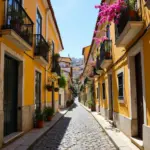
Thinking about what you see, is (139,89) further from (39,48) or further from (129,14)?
(39,48)

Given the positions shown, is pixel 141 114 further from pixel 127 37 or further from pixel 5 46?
pixel 5 46

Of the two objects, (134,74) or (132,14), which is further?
(134,74)

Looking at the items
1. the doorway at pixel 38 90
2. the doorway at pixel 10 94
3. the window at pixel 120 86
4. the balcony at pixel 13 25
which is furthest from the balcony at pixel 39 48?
the window at pixel 120 86

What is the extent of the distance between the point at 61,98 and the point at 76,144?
26872mm

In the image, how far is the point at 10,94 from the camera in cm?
850

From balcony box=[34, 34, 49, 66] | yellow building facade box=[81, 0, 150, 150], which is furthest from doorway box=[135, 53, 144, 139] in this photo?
balcony box=[34, 34, 49, 66]

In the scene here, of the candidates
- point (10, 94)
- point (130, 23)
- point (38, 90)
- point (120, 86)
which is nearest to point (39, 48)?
point (38, 90)

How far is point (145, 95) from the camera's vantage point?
20.6ft

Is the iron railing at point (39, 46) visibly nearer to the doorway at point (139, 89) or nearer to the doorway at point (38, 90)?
the doorway at point (38, 90)

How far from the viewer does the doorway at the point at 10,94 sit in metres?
8.02

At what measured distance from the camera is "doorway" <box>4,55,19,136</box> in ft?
26.3

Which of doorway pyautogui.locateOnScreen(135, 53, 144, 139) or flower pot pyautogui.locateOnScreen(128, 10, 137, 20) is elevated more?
flower pot pyautogui.locateOnScreen(128, 10, 137, 20)

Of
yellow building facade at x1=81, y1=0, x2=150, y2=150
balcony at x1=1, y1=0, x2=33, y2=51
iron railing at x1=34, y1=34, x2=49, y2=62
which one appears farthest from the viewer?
iron railing at x1=34, y1=34, x2=49, y2=62

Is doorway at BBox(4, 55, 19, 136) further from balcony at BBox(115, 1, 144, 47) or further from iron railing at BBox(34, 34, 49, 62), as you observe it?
balcony at BBox(115, 1, 144, 47)
